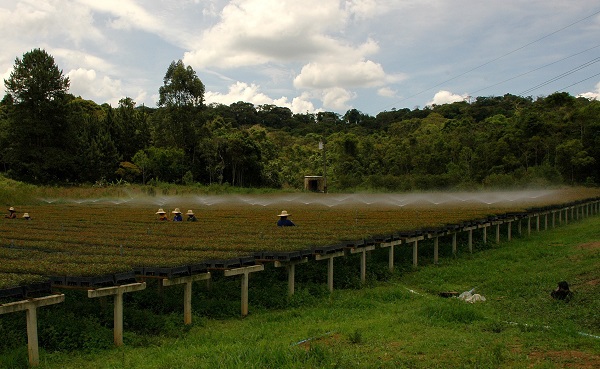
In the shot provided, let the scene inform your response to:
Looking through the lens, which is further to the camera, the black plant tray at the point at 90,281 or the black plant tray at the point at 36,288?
the black plant tray at the point at 90,281

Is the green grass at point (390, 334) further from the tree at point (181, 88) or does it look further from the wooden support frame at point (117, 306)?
the tree at point (181, 88)

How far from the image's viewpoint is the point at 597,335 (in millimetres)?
8023

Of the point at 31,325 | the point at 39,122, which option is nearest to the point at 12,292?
the point at 31,325

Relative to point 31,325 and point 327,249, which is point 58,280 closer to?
point 31,325

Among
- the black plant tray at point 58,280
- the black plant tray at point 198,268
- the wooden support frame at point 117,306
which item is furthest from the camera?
the black plant tray at point 198,268

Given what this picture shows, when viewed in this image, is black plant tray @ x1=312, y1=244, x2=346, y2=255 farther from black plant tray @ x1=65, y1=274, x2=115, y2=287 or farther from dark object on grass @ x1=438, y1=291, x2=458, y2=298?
black plant tray @ x1=65, y1=274, x2=115, y2=287

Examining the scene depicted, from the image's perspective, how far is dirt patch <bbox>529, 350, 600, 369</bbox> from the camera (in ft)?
21.5

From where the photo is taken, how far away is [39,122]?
46562 mm

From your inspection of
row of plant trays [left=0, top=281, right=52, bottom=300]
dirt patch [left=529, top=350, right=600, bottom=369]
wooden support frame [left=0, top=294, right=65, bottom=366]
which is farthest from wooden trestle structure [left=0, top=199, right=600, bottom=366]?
dirt patch [left=529, top=350, right=600, bottom=369]

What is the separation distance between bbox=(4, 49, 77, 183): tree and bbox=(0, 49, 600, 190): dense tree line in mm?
94

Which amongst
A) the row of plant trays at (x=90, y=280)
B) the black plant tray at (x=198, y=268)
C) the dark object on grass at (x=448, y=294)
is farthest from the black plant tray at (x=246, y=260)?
the dark object on grass at (x=448, y=294)

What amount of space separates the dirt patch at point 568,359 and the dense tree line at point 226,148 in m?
43.4

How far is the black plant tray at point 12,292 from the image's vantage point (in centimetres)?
772

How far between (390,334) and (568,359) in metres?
2.62
